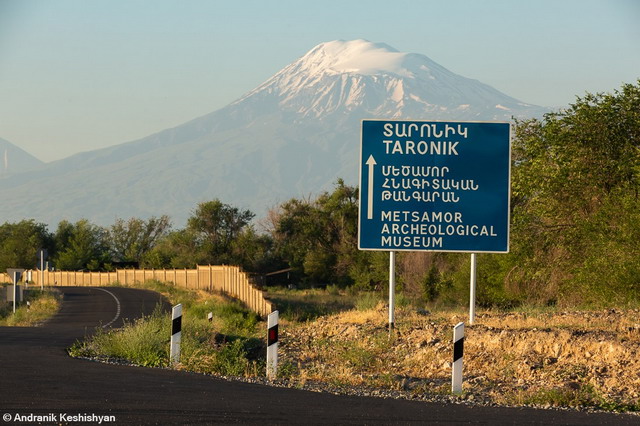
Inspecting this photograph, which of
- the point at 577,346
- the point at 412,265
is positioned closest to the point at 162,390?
the point at 577,346

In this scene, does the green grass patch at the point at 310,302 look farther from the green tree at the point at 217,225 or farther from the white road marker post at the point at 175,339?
the green tree at the point at 217,225

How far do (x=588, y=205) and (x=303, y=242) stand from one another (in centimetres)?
5070

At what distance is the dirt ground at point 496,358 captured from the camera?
14297 millimetres

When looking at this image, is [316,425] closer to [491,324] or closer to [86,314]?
[491,324]

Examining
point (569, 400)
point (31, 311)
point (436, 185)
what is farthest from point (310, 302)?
point (569, 400)

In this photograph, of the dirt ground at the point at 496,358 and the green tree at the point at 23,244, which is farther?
the green tree at the point at 23,244

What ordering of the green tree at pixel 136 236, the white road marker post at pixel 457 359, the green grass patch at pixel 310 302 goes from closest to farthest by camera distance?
the white road marker post at pixel 457 359, the green grass patch at pixel 310 302, the green tree at pixel 136 236

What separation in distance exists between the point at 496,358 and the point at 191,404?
738cm

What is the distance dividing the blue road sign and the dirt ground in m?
1.75

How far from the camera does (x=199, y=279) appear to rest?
6662 centimetres

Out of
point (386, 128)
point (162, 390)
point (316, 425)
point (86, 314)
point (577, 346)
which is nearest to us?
point (316, 425)

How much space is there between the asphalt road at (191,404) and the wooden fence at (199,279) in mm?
23283

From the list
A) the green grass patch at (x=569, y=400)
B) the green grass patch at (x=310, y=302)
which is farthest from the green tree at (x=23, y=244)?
the green grass patch at (x=569, y=400)

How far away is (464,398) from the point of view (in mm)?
13375
